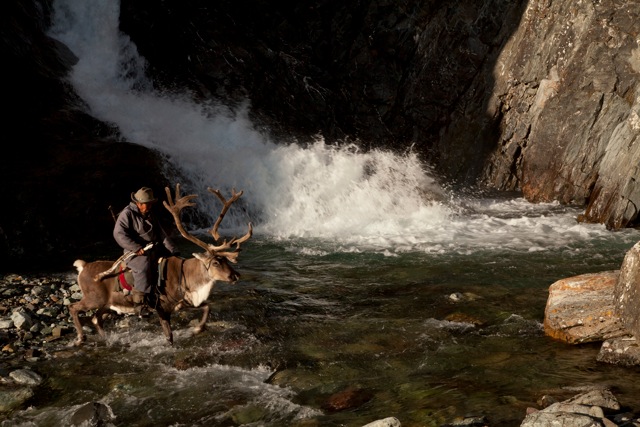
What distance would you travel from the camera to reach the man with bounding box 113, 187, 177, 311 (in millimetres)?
10141

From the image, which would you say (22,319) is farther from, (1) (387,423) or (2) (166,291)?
(1) (387,423)

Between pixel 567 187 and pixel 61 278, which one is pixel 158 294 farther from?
pixel 567 187

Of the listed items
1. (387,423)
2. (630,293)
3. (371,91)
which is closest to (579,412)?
(387,423)

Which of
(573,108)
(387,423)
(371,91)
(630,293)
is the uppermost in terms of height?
(371,91)

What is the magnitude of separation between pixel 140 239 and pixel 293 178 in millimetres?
13008

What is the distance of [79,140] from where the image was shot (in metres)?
21.0

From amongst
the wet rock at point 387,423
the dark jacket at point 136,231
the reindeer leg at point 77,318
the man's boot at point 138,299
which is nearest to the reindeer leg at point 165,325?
the man's boot at point 138,299

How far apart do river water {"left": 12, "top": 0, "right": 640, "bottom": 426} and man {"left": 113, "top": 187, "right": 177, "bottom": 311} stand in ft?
3.90

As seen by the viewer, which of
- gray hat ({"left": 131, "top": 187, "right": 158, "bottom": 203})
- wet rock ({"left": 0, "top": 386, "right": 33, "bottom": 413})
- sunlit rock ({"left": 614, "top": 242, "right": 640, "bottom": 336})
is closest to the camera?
wet rock ({"left": 0, "top": 386, "right": 33, "bottom": 413})

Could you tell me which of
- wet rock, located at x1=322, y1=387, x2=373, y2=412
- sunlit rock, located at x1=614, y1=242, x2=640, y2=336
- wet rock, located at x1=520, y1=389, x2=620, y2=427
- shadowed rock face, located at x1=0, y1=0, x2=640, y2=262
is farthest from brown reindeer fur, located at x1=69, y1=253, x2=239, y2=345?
sunlit rock, located at x1=614, y1=242, x2=640, y2=336

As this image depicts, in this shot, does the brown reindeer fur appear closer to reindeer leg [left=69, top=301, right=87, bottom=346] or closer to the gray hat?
reindeer leg [left=69, top=301, right=87, bottom=346]

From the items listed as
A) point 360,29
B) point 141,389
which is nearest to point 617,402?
point 141,389

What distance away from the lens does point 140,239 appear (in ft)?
34.2

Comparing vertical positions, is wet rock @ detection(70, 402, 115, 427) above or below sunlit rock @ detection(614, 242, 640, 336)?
below
